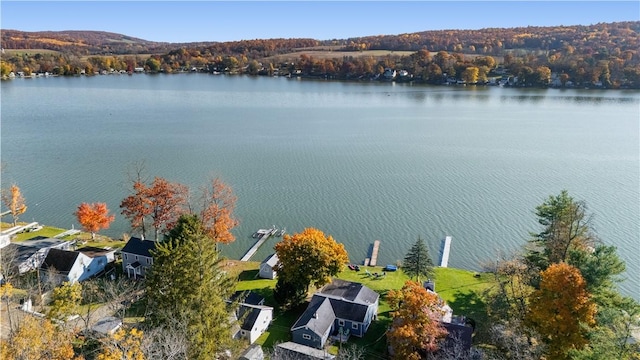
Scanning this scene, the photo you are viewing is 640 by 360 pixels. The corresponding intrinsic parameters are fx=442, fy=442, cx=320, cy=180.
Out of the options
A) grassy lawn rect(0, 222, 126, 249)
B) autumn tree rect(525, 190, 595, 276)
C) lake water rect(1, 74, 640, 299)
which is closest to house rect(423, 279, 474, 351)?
autumn tree rect(525, 190, 595, 276)

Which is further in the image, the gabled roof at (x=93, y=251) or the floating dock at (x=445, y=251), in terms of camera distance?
the floating dock at (x=445, y=251)

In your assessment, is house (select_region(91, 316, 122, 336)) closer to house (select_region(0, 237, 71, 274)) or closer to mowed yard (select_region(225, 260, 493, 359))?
mowed yard (select_region(225, 260, 493, 359))

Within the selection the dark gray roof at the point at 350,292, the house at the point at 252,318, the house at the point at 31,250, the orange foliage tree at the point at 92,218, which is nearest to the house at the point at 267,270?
the house at the point at 252,318

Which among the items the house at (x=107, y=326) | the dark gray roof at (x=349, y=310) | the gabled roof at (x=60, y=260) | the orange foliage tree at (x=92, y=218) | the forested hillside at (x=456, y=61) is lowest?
the dark gray roof at (x=349, y=310)

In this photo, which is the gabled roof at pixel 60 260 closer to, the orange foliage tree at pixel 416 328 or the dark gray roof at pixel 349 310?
the dark gray roof at pixel 349 310

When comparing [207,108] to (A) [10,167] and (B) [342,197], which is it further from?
(B) [342,197]

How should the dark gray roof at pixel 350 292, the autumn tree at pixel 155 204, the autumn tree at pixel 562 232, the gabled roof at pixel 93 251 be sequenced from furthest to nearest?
the autumn tree at pixel 155 204
the gabled roof at pixel 93 251
the autumn tree at pixel 562 232
the dark gray roof at pixel 350 292

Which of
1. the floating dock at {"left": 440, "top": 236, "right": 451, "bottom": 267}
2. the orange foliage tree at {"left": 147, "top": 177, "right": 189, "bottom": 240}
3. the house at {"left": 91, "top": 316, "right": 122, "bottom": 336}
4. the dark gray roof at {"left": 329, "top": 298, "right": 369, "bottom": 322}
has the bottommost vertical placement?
the floating dock at {"left": 440, "top": 236, "right": 451, "bottom": 267}
